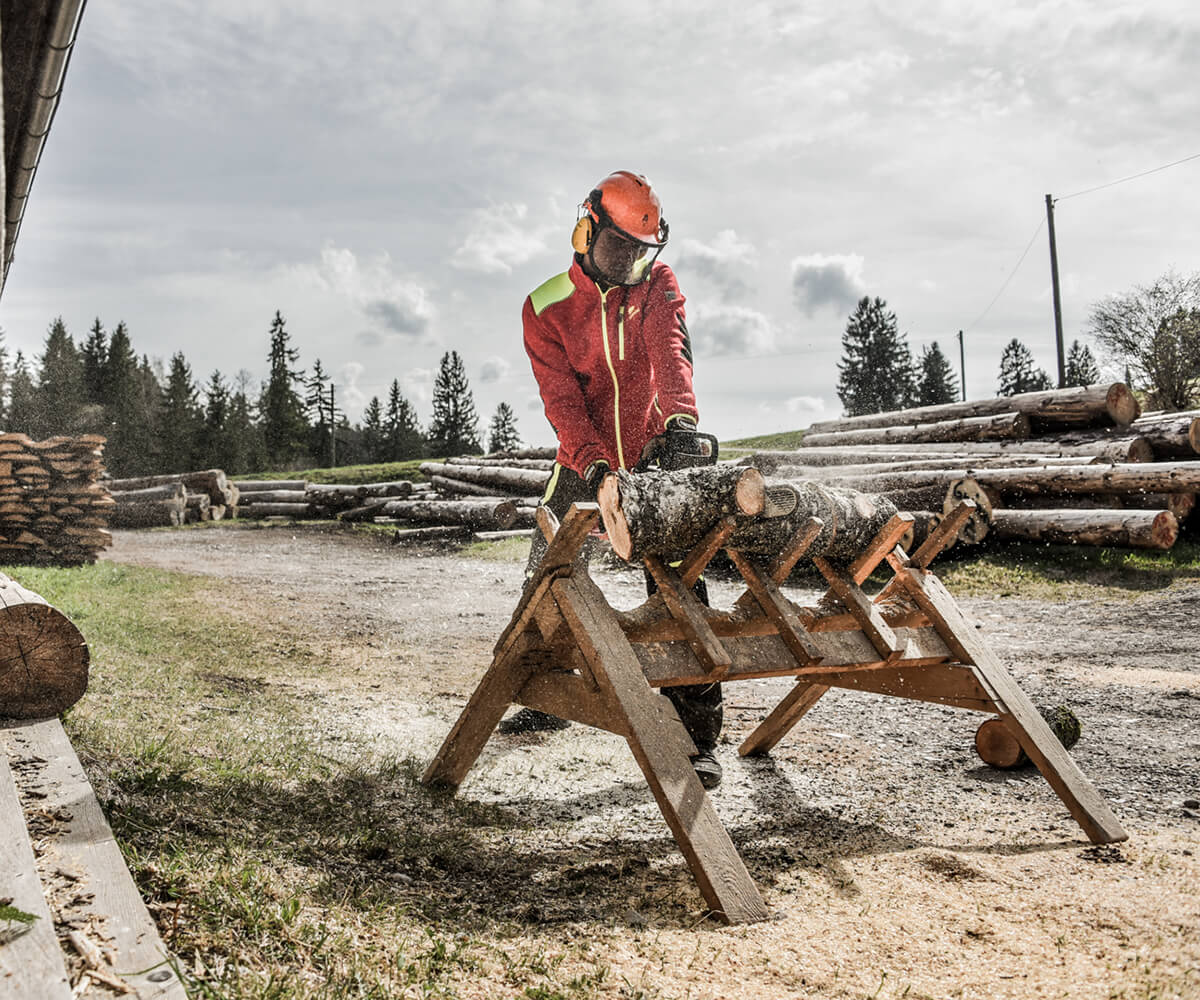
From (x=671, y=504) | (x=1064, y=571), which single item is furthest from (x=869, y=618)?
(x=1064, y=571)

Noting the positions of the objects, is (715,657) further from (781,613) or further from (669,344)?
(669,344)

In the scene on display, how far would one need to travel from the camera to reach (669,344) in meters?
4.09

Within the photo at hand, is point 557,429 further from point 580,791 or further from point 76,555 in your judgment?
point 76,555

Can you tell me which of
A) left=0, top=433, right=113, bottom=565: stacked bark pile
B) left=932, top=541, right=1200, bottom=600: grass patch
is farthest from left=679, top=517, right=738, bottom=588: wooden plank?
left=0, top=433, right=113, bottom=565: stacked bark pile

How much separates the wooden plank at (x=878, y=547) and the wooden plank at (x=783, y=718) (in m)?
0.72

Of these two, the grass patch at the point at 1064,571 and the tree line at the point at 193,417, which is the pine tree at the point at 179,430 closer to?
the tree line at the point at 193,417

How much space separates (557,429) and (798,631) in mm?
1783

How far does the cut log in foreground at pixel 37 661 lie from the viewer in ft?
11.1

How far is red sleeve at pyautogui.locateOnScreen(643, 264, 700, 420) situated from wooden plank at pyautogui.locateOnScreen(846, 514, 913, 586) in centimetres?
116

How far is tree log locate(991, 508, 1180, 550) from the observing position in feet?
28.5

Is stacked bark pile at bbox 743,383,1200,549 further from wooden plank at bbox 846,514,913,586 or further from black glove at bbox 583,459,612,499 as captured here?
wooden plank at bbox 846,514,913,586

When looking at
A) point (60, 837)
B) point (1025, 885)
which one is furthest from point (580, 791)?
point (60, 837)

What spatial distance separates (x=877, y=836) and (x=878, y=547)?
1000 mm

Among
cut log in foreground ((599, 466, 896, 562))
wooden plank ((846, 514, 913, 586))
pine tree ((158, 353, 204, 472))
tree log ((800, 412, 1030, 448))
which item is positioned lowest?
wooden plank ((846, 514, 913, 586))
